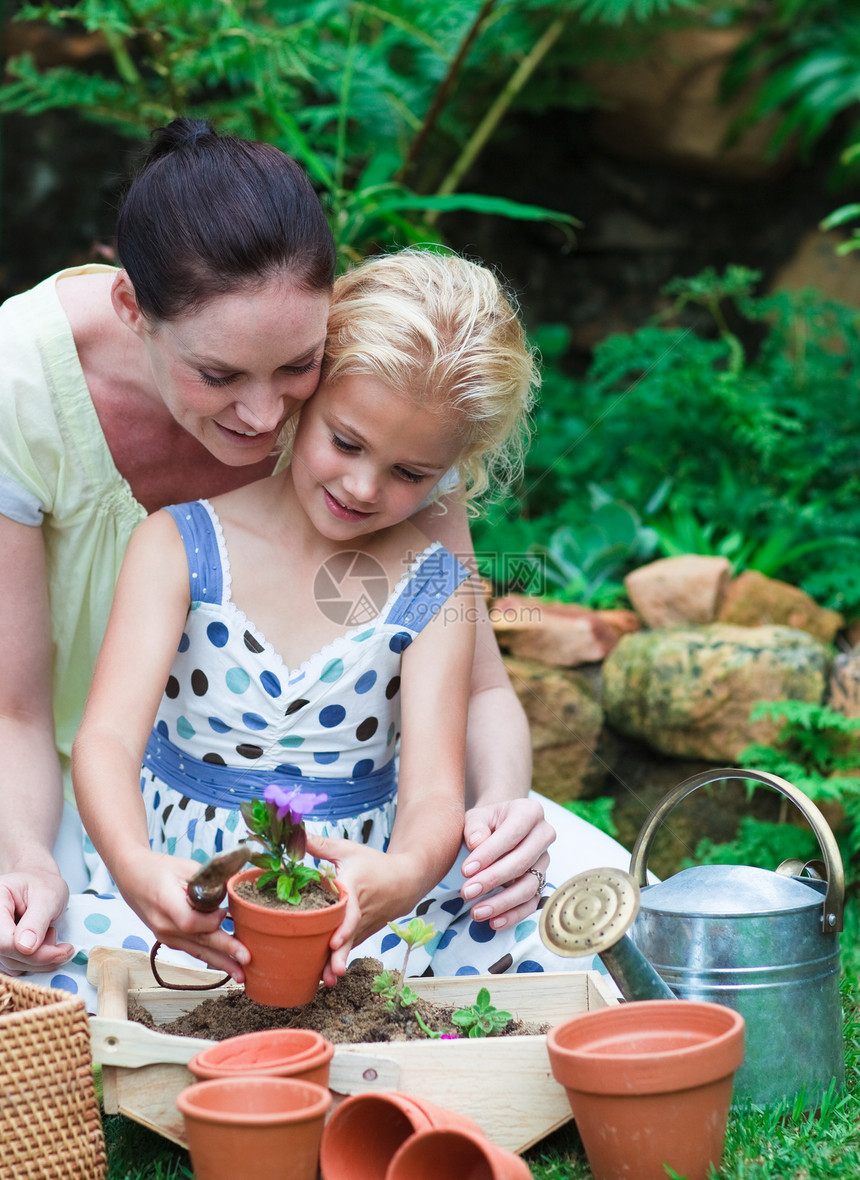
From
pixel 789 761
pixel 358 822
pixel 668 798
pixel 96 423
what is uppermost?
pixel 96 423

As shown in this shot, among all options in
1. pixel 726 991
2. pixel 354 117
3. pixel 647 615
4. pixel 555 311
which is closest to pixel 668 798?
pixel 726 991

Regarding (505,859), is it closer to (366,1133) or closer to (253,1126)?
(366,1133)

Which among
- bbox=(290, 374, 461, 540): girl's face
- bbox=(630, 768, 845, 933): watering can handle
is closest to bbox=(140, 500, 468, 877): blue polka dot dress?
bbox=(290, 374, 461, 540): girl's face

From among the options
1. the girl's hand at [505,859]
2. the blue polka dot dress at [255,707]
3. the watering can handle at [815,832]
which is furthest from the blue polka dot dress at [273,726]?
the watering can handle at [815,832]

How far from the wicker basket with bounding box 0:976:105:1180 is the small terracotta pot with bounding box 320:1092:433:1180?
0.34m

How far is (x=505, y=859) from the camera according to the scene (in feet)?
6.53

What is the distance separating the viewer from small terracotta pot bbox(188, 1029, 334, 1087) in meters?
1.47

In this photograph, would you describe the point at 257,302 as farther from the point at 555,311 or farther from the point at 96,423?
the point at 555,311

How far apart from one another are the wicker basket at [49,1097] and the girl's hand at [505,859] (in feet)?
2.21

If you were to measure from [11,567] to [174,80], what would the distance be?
2438 mm

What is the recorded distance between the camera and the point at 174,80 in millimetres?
4066

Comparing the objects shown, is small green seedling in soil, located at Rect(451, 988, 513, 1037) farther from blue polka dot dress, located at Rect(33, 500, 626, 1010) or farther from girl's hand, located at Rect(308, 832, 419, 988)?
blue polka dot dress, located at Rect(33, 500, 626, 1010)

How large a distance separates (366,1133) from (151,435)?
1.54 meters

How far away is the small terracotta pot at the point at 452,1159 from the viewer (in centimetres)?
142
